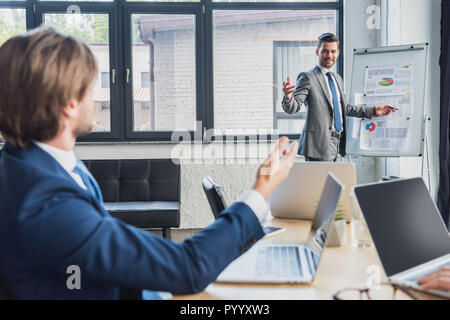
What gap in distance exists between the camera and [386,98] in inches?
149

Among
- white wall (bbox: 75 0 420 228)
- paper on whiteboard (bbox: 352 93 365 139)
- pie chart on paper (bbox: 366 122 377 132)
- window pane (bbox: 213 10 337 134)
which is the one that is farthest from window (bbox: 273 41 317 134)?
pie chart on paper (bbox: 366 122 377 132)

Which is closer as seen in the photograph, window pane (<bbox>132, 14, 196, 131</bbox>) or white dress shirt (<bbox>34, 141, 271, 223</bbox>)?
white dress shirt (<bbox>34, 141, 271, 223</bbox>)

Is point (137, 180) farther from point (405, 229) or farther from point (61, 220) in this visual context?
point (61, 220)

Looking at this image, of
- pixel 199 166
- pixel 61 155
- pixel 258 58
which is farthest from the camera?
pixel 258 58

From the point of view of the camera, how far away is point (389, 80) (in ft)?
12.4

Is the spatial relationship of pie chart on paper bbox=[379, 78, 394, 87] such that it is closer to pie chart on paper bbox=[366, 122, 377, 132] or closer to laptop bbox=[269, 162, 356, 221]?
pie chart on paper bbox=[366, 122, 377, 132]

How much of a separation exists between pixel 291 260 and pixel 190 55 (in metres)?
3.29

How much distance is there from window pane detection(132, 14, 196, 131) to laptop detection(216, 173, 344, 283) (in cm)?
306

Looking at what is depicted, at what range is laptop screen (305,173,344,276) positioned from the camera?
1.08 meters

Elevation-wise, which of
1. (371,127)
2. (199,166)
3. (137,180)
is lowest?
(137,180)

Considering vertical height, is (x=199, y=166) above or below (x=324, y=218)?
below

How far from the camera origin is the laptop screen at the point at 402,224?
1.06 m

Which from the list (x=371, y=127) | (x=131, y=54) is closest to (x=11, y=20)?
(x=131, y=54)
